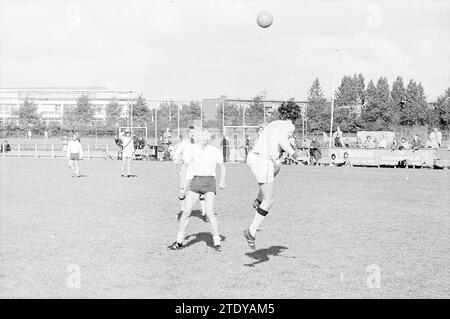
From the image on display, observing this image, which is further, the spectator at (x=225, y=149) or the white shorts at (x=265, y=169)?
the spectator at (x=225, y=149)

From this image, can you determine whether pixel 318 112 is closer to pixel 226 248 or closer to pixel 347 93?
pixel 347 93

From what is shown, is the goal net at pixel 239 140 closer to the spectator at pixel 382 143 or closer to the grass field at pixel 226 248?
the spectator at pixel 382 143

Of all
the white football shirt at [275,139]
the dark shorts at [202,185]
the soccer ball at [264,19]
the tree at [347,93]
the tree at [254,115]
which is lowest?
the dark shorts at [202,185]

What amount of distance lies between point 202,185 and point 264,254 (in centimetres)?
145

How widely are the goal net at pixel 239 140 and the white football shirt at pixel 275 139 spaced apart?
31.6 m

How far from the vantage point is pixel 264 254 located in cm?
901

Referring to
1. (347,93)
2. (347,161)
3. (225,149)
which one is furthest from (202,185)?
(347,93)

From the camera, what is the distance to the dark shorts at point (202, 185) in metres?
9.27

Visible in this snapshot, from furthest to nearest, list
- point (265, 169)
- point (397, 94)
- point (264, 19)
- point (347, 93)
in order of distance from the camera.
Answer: point (397, 94) < point (347, 93) < point (264, 19) < point (265, 169)

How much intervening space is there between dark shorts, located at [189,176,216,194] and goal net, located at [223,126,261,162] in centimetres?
3114

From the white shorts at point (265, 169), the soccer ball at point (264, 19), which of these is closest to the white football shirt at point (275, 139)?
the white shorts at point (265, 169)

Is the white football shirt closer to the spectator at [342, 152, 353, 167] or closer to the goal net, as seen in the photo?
the spectator at [342, 152, 353, 167]

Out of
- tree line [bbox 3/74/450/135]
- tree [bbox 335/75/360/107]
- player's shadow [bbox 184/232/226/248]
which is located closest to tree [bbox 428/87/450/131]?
tree line [bbox 3/74/450/135]
